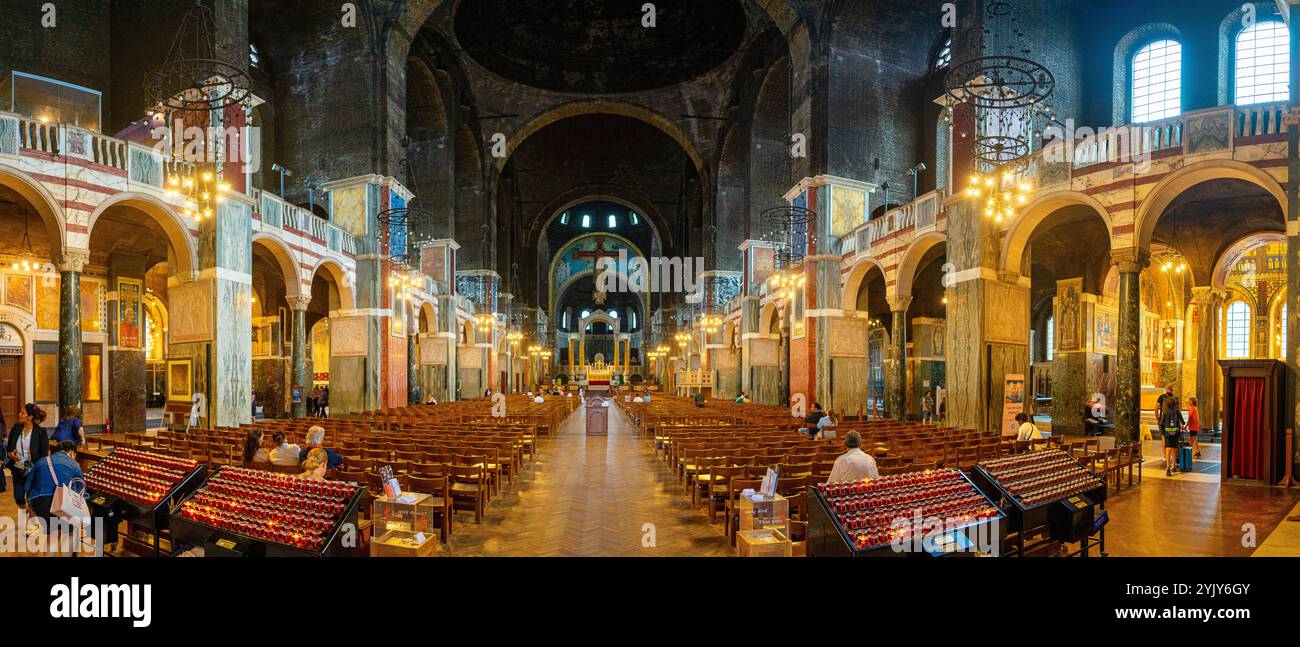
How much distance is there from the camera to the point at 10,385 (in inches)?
607

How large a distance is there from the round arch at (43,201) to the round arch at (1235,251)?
2858 cm

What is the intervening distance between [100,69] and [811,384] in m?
23.6

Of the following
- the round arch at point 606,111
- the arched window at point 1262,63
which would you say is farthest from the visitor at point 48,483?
the round arch at point 606,111

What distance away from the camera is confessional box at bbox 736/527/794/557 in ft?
16.7

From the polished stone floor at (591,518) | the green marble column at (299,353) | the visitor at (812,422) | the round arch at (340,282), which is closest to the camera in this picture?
the polished stone floor at (591,518)

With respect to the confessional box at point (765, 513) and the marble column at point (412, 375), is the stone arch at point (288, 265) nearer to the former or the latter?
the marble column at point (412, 375)

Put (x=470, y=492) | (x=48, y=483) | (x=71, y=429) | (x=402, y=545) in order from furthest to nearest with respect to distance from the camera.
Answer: (x=71, y=429) → (x=470, y=492) → (x=48, y=483) → (x=402, y=545)

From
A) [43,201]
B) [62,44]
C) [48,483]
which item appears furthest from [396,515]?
[62,44]

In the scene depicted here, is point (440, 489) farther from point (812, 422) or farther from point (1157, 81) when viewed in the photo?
point (1157, 81)

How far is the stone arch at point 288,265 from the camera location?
55.4 ft

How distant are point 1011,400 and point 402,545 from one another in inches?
533

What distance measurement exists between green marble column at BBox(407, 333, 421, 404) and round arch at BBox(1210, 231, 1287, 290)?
27812 mm
